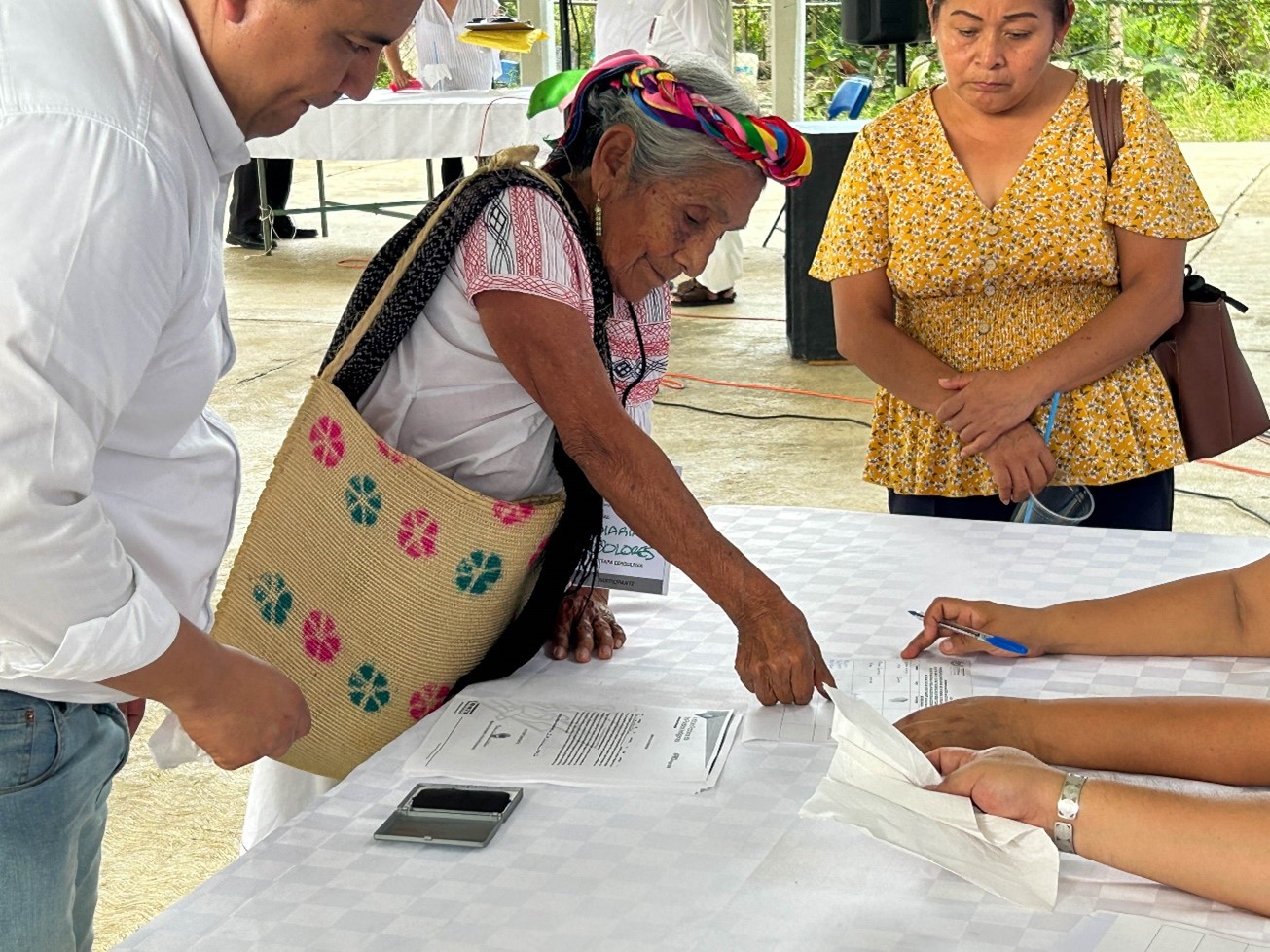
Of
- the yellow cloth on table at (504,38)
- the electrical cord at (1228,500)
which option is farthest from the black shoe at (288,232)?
the electrical cord at (1228,500)

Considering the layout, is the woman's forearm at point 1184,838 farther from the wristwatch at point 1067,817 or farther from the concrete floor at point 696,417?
the concrete floor at point 696,417

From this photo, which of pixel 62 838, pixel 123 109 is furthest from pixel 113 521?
pixel 123 109

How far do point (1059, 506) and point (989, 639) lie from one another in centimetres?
75

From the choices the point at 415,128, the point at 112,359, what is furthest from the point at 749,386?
the point at 112,359

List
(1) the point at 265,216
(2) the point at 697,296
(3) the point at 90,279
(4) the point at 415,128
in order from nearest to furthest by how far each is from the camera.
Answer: (3) the point at 90,279 → (4) the point at 415,128 → (2) the point at 697,296 → (1) the point at 265,216

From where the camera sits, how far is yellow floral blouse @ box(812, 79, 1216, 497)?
2.24 meters

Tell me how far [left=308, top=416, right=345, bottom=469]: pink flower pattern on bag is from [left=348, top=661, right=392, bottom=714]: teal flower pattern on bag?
0.25 metres

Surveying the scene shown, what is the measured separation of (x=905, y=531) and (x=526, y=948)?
1.19 meters

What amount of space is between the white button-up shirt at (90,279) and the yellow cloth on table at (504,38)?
5807mm

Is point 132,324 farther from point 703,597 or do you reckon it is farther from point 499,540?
point 703,597

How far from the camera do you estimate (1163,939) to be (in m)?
1.09

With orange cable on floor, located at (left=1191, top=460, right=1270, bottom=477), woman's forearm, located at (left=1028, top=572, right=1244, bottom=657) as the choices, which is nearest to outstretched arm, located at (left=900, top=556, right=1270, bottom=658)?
woman's forearm, located at (left=1028, top=572, right=1244, bottom=657)

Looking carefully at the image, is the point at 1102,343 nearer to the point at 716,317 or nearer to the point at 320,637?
the point at 320,637

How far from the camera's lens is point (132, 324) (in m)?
0.95
